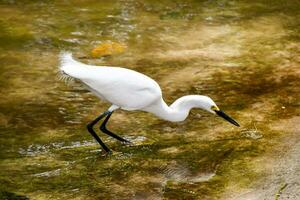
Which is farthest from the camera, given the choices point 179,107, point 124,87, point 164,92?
point 164,92

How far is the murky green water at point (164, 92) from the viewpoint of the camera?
504 centimetres

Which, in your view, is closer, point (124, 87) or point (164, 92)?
point (124, 87)

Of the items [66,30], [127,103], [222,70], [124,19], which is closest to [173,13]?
[124,19]

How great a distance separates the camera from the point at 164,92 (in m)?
6.63

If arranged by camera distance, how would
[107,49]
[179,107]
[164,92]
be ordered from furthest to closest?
[107,49] < [164,92] < [179,107]

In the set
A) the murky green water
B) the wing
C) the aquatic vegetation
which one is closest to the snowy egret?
the wing

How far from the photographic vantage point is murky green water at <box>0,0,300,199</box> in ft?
16.5

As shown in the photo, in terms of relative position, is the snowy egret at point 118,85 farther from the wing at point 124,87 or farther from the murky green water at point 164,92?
the murky green water at point 164,92

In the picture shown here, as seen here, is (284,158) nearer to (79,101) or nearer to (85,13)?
(79,101)

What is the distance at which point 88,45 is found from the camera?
7848mm

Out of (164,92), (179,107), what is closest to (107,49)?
(164,92)

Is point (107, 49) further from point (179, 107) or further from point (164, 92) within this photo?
point (179, 107)

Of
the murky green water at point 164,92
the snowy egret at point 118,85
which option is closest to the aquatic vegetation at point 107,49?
the murky green water at point 164,92

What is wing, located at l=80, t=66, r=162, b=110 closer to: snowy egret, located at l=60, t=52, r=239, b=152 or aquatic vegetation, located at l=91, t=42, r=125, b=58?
snowy egret, located at l=60, t=52, r=239, b=152
